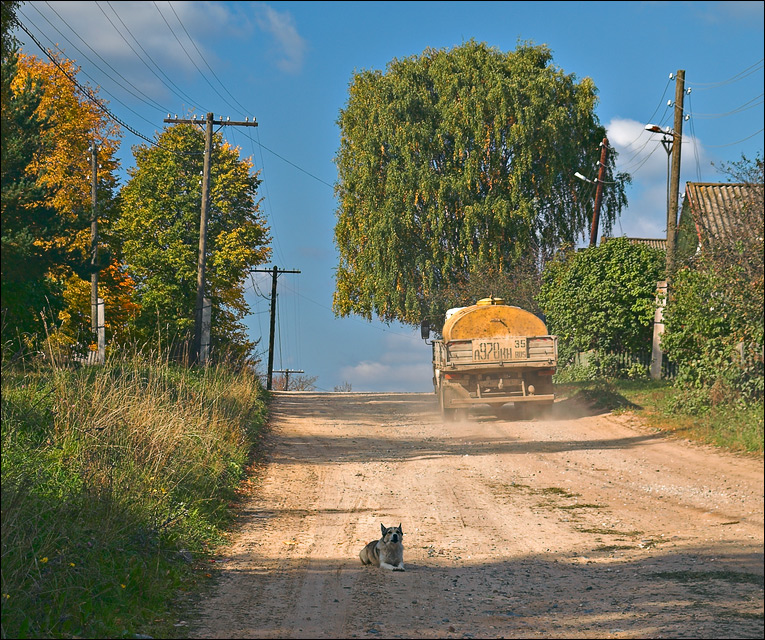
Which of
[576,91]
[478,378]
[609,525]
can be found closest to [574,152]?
[576,91]

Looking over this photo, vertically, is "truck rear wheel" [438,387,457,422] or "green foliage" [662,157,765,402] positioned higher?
"green foliage" [662,157,765,402]

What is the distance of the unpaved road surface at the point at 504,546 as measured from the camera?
5609 mm

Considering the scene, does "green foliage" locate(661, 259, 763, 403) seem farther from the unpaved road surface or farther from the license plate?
the license plate

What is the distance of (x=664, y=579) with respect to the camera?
6.59 meters

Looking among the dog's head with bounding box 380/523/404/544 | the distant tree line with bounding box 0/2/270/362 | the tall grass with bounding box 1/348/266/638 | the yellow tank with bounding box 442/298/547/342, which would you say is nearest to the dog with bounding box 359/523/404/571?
the dog's head with bounding box 380/523/404/544

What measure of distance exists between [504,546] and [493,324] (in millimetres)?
13306

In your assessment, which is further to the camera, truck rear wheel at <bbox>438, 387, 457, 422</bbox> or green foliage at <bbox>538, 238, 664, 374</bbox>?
green foliage at <bbox>538, 238, 664, 374</bbox>

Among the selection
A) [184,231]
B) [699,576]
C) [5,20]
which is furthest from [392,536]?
[184,231]

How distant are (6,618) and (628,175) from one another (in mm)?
37966

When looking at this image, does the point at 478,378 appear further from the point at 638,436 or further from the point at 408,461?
the point at 408,461

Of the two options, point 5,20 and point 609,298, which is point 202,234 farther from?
point 5,20

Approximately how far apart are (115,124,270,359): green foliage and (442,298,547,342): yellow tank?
18.2 metres

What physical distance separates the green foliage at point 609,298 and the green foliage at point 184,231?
1686 cm

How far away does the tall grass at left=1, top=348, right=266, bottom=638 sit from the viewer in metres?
5.92
